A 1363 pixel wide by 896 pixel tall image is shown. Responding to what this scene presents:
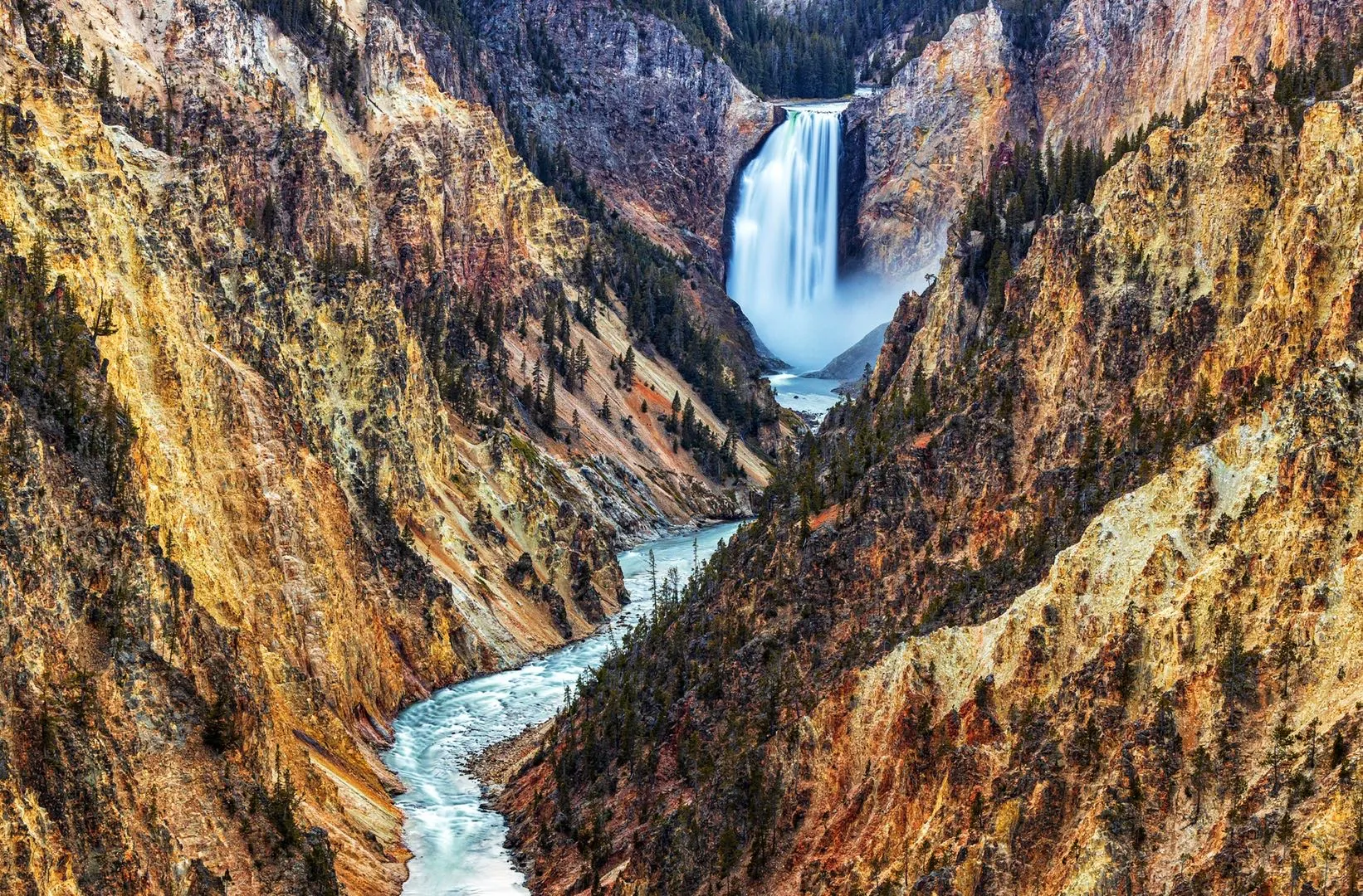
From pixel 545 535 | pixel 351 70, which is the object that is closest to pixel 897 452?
pixel 545 535

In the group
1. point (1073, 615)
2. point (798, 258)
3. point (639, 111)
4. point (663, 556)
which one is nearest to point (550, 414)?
point (663, 556)

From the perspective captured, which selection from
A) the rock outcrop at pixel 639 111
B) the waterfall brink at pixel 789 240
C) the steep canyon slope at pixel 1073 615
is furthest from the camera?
the waterfall brink at pixel 789 240

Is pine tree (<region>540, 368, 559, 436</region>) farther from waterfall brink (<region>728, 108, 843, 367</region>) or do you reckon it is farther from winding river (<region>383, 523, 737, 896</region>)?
waterfall brink (<region>728, 108, 843, 367</region>)

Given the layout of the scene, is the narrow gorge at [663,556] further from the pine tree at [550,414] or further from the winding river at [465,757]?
the pine tree at [550,414]

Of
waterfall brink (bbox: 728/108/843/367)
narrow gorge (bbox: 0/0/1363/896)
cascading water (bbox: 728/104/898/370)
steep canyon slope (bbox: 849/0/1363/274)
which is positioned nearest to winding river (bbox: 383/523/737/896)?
narrow gorge (bbox: 0/0/1363/896)

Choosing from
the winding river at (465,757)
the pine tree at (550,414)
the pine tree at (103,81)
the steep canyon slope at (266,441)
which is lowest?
the winding river at (465,757)

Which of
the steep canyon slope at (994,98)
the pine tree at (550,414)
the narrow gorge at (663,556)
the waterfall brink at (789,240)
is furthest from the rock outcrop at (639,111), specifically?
the narrow gorge at (663,556)

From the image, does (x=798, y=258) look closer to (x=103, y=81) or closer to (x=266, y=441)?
(x=103, y=81)
